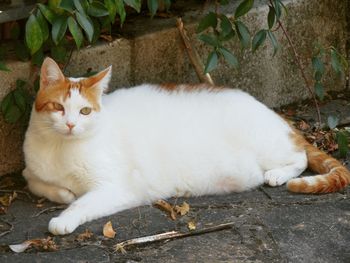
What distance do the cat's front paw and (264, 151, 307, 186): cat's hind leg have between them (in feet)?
4.13

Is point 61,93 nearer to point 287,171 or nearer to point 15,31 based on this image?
point 15,31

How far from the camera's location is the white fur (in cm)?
411

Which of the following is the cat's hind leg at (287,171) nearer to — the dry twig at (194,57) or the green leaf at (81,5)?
the dry twig at (194,57)

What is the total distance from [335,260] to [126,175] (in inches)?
48.1

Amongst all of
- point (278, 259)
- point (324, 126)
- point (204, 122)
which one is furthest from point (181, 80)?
point (278, 259)

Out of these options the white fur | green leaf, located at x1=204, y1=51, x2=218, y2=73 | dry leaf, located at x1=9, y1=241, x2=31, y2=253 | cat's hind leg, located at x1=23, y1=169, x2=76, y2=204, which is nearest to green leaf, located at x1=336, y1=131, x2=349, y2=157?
the white fur

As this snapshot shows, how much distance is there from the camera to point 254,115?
4.57 metres

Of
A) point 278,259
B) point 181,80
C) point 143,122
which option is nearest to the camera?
point 278,259

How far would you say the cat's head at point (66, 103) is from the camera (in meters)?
3.99

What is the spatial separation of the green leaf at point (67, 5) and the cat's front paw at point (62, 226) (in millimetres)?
1071

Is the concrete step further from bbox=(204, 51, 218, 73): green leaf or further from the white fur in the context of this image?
bbox=(204, 51, 218, 73): green leaf

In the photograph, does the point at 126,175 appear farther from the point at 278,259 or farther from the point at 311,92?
the point at 311,92

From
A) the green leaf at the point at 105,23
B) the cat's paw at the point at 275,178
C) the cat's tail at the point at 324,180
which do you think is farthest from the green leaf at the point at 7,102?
the cat's tail at the point at 324,180

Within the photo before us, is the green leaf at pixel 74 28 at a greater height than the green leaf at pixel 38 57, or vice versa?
the green leaf at pixel 74 28
